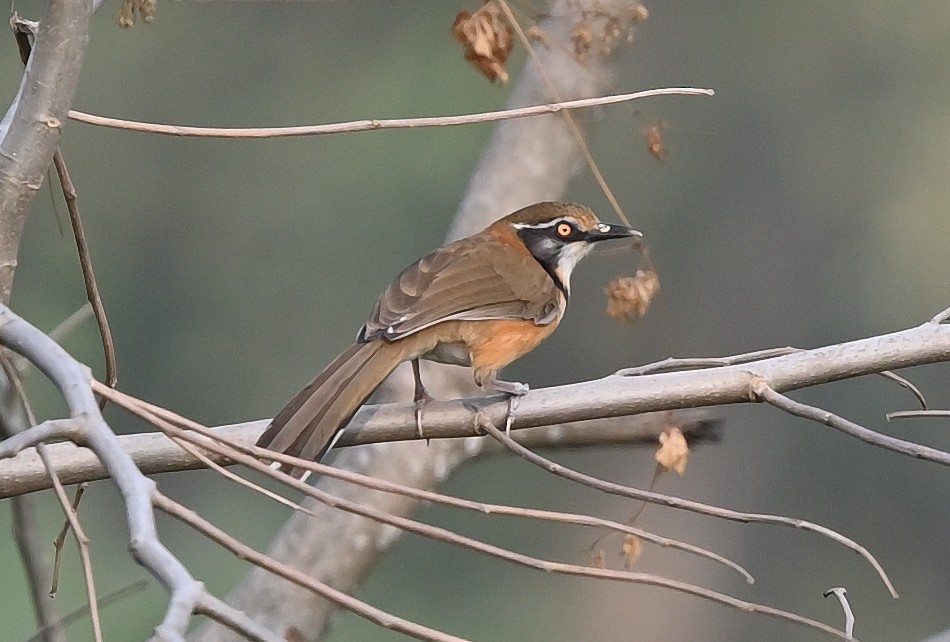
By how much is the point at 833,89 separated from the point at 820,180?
13.2 inches

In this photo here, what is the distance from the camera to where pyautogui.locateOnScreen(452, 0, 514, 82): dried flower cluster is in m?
1.17

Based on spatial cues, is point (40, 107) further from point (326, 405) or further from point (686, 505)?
point (686, 505)

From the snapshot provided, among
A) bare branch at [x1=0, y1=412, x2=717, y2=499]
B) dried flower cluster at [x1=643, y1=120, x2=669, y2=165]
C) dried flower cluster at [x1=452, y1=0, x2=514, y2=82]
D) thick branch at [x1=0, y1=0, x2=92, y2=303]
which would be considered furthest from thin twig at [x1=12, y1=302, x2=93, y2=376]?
dried flower cluster at [x1=643, y1=120, x2=669, y2=165]

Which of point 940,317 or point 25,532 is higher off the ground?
point 25,532

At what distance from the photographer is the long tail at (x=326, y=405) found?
112 centimetres

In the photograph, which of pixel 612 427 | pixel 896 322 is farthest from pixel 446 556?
pixel 612 427

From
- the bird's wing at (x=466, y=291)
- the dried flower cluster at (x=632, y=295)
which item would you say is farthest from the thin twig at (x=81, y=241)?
the dried flower cluster at (x=632, y=295)

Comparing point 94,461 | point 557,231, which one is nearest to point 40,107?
point 94,461

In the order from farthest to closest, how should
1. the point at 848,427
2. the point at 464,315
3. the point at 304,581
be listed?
the point at 464,315 < the point at 848,427 < the point at 304,581

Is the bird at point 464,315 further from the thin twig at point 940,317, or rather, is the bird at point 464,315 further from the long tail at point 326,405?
the thin twig at point 940,317

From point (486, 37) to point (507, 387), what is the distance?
1.14ft

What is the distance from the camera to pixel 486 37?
1.17 metres

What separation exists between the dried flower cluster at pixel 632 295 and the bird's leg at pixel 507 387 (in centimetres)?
12

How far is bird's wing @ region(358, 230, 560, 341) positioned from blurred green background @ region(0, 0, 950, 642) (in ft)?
7.06
